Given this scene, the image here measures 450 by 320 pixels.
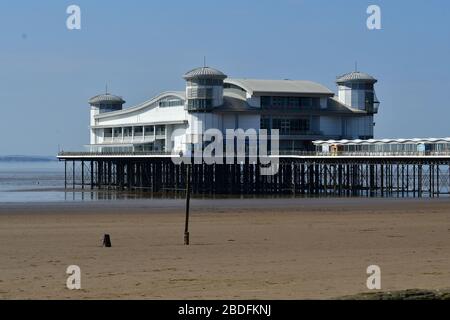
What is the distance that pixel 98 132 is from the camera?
303ft

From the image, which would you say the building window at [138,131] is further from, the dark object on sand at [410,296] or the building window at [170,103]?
the dark object on sand at [410,296]

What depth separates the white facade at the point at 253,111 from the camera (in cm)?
7506

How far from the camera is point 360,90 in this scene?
79750mm

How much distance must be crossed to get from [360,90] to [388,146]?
1358cm

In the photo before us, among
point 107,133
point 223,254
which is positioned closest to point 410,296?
point 223,254

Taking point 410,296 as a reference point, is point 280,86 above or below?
above

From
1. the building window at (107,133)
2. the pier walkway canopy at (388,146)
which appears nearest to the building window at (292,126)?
the pier walkway canopy at (388,146)

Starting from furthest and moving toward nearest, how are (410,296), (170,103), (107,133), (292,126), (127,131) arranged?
(107,133) < (127,131) < (170,103) < (292,126) < (410,296)

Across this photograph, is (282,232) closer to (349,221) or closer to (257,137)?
(349,221)

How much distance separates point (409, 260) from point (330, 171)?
51.6 metres

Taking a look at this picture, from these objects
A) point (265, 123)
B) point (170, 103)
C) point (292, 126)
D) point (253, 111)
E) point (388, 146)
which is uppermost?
point (170, 103)

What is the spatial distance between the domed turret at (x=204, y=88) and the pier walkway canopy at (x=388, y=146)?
27.7ft

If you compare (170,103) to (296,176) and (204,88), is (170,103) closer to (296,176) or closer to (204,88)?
(204,88)
